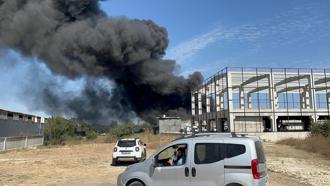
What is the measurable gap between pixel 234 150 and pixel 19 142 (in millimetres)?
36604

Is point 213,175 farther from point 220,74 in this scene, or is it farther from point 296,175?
point 220,74

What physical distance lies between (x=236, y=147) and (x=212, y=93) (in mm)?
48172

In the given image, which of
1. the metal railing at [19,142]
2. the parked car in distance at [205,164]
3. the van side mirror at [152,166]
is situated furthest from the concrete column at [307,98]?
the van side mirror at [152,166]

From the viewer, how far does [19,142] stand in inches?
1563

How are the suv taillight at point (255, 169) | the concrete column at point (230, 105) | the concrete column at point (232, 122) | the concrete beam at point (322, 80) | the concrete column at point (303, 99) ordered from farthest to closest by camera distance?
the concrete beam at point (322, 80) < the concrete column at point (303, 99) < the concrete column at point (230, 105) < the concrete column at point (232, 122) < the suv taillight at point (255, 169)

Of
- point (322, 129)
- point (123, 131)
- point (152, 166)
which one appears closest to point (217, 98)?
point (123, 131)

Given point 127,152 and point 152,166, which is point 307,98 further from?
point 152,166

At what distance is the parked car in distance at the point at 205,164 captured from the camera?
752cm

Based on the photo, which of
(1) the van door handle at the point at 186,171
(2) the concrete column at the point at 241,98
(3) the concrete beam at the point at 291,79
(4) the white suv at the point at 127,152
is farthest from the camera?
(3) the concrete beam at the point at 291,79

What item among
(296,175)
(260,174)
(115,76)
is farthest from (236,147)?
(115,76)

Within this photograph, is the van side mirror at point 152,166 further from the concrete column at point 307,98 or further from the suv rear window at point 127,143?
the concrete column at point 307,98

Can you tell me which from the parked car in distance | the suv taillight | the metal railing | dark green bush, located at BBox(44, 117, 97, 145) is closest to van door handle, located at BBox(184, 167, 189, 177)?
the parked car in distance

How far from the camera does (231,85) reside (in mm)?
48406

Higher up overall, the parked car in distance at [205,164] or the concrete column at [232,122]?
the concrete column at [232,122]
